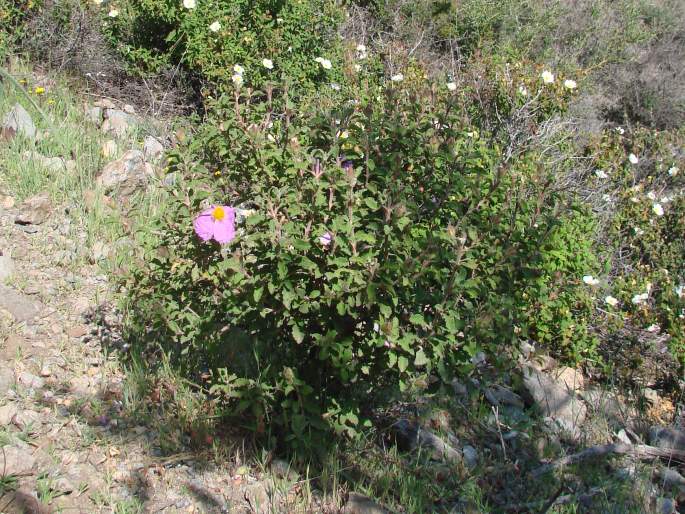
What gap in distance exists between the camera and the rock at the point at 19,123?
4.11 meters

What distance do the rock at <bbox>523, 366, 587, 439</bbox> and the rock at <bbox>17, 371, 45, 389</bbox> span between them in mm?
2276

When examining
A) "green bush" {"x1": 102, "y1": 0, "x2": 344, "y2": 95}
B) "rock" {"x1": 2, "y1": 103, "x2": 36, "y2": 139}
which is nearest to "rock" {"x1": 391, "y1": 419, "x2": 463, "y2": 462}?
"rock" {"x1": 2, "y1": 103, "x2": 36, "y2": 139}

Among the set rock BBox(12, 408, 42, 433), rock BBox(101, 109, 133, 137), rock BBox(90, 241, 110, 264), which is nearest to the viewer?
rock BBox(12, 408, 42, 433)

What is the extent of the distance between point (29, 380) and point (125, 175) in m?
1.66

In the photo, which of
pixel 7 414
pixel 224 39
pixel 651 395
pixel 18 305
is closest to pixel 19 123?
pixel 18 305

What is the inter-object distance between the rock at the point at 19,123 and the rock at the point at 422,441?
2.79 meters

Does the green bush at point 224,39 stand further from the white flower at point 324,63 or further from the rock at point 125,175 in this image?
the rock at point 125,175

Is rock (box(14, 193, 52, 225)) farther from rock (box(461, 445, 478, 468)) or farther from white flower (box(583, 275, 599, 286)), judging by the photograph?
white flower (box(583, 275, 599, 286))

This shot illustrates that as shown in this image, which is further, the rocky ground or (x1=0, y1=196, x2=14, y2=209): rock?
(x1=0, y1=196, x2=14, y2=209): rock

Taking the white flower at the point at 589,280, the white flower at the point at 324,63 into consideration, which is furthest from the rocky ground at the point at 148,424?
the white flower at the point at 324,63

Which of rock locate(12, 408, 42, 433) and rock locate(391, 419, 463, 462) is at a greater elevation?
rock locate(12, 408, 42, 433)

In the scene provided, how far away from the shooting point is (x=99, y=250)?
3547 mm

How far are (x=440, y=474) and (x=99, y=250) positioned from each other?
6.61ft

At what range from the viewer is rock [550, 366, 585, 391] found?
157 inches
